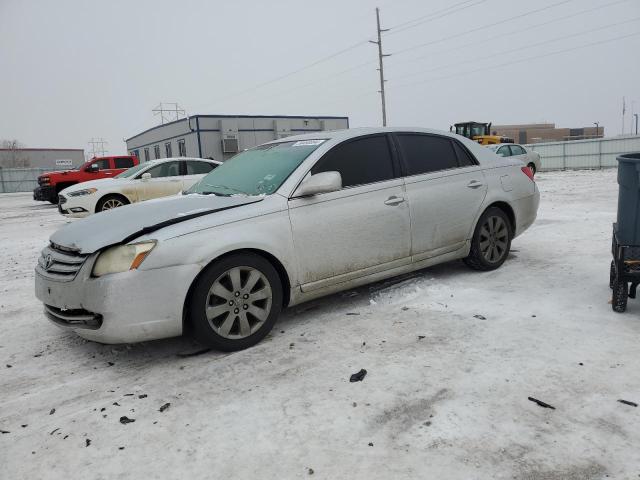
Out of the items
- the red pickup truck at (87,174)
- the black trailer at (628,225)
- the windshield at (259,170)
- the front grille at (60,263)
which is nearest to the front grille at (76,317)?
the front grille at (60,263)

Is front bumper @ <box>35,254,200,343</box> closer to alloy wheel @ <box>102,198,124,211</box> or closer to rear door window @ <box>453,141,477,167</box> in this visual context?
rear door window @ <box>453,141,477,167</box>

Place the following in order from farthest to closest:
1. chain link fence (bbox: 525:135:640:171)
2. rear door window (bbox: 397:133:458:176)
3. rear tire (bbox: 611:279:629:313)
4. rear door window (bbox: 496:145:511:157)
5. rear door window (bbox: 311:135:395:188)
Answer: chain link fence (bbox: 525:135:640:171) < rear door window (bbox: 496:145:511:157) < rear door window (bbox: 397:133:458:176) < rear door window (bbox: 311:135:395:188) < rear tire (bbox: 611:279:629:313)

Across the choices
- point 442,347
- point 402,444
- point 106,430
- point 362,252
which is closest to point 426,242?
point 362,252

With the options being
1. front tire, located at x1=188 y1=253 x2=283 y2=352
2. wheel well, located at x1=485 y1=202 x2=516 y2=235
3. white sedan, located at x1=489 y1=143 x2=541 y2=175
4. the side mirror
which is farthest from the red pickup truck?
front tire, located at x1=188 y1=253 x2=283 y2=352

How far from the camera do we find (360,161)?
14.2ft

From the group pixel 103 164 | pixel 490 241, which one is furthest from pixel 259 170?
pixel 103 164

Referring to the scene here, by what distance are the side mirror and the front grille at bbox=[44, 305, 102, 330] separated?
66.4 inches

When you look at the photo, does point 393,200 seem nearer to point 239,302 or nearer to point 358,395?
point 239,302

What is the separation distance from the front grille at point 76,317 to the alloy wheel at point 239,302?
2.41 feet

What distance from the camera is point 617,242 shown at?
3.82 m

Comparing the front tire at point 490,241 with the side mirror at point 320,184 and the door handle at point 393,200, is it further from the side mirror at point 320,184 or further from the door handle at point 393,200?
the side mirror at point 320,184

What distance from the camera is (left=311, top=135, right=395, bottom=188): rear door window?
13.6ft

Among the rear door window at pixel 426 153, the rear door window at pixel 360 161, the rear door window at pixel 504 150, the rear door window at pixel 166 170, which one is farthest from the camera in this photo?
the rear door window at pixel 504 150

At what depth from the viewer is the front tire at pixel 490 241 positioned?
17.0ft
